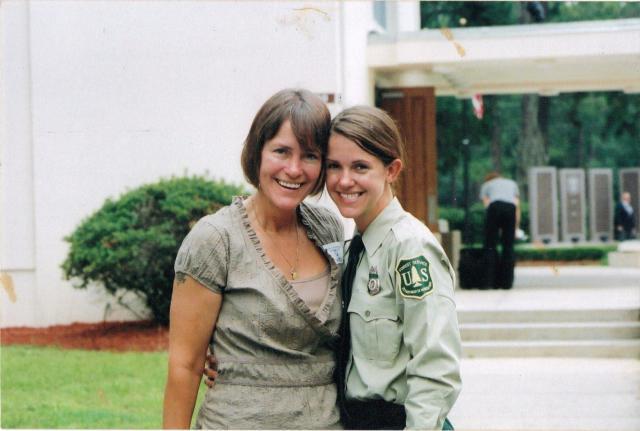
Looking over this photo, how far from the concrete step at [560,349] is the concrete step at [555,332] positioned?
4.9 inches

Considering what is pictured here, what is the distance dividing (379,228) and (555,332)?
7.34 m

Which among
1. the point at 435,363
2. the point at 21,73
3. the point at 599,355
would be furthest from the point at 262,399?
the point at 21,73

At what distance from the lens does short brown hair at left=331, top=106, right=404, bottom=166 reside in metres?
2.46

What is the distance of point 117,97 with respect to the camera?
35.1 ft

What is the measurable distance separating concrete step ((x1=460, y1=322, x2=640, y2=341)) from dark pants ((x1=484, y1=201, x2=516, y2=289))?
8.72 ft

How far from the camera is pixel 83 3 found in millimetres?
10938

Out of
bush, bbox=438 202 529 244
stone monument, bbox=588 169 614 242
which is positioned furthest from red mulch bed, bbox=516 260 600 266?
stone monument, bbox=588 169 614 242

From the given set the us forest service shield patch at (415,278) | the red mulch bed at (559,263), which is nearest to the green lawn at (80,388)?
the us forest service shield patch at (415,278)

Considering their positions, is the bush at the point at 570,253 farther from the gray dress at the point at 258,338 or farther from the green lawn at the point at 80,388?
the gray dress at the point at 258,338

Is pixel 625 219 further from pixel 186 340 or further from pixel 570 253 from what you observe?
pixel 186 340

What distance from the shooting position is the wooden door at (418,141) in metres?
12.8

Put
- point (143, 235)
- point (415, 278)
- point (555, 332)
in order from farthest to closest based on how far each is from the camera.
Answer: point (555, 332) → point (143, 235) → point (415, 278)

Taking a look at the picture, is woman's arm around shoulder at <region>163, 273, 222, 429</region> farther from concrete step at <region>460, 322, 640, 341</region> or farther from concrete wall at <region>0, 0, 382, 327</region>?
concrete wall at <region>0, 0, 382, 327</region>

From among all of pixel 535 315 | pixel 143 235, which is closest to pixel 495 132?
pixel 535 315
